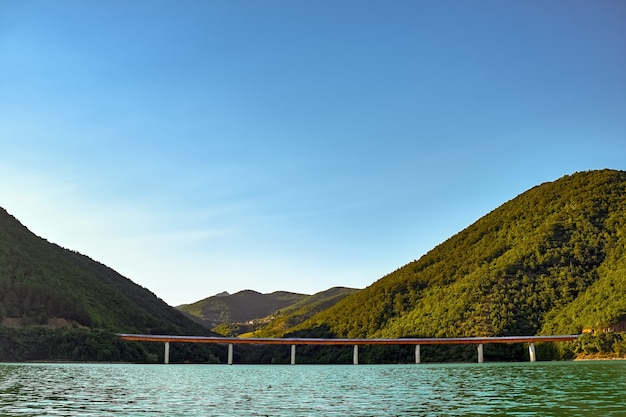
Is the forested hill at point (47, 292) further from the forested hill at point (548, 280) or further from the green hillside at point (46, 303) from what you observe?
Answer: the forested hill at point (548, 280)

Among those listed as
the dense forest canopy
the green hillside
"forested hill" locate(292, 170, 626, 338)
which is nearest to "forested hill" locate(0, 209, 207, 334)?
the green hillside

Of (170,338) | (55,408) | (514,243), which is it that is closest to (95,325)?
(170,338)

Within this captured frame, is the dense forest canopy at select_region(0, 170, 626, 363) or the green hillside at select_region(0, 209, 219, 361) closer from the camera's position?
the green hillside at select_region(0, 209, 219, 361)

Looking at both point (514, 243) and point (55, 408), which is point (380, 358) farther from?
point (55, 408)

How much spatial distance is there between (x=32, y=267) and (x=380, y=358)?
98.4m

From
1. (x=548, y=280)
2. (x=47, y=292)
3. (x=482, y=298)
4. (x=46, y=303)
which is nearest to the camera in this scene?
(x=46, y=303)

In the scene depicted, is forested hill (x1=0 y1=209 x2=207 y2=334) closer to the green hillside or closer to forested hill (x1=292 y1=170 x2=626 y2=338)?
the green hillside

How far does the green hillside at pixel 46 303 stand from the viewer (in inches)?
5197

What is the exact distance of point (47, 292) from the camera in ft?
500

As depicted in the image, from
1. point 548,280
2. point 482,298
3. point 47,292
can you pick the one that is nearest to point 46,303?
point 47,292

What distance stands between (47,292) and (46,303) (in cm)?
407

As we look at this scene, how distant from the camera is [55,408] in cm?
3120

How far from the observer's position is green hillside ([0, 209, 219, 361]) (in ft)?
433

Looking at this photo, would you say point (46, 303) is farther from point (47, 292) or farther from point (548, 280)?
point (548, 280)
